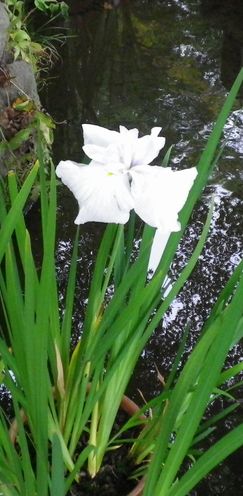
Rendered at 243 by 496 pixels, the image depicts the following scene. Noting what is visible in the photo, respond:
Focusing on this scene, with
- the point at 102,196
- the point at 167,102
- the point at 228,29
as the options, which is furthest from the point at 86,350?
the point at 228,29

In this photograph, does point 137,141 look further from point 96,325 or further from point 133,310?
point 96,325

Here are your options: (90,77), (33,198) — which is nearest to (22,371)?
(33,198)

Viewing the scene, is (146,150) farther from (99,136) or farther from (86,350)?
(86,350)

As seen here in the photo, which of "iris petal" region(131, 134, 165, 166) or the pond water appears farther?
the pond water

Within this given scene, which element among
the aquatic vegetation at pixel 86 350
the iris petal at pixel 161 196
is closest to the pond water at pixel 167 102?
the aquatic vegetation at pixel 86 350

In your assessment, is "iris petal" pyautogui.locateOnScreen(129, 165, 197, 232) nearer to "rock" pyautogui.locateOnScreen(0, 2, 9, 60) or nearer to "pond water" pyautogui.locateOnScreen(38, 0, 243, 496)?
"pond water" pyautogui.locateOnScreen(38, 0, 243, 496)

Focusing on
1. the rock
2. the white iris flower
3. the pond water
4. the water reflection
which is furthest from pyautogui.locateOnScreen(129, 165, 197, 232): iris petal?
the water reflection
